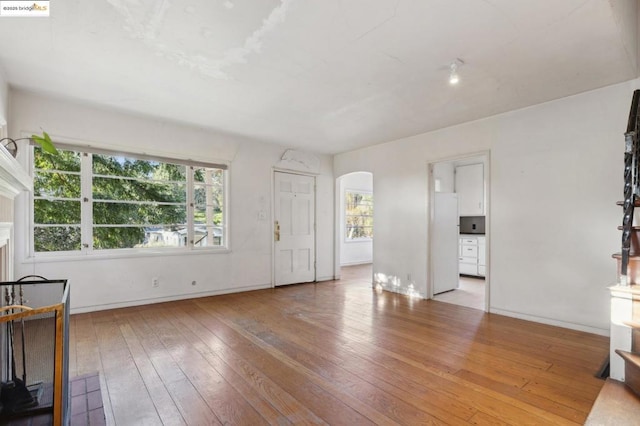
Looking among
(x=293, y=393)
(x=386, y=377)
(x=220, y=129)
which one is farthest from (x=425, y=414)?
(x=220, y=129)

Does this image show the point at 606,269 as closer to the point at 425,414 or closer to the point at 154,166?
the point at 425,414

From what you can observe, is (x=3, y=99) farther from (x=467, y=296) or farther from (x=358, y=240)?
(x=358, y=240)

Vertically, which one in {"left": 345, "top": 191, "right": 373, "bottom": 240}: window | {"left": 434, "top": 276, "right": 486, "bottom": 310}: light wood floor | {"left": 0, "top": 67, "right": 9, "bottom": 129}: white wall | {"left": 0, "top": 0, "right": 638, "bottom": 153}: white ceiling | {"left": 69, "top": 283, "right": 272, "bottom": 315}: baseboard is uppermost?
{"left": 0, "top": 0, "right": 638, "bottom": 153}: white ceiling

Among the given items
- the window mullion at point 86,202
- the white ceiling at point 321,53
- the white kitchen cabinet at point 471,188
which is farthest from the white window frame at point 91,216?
the white kitchen cabinet at point 471,188

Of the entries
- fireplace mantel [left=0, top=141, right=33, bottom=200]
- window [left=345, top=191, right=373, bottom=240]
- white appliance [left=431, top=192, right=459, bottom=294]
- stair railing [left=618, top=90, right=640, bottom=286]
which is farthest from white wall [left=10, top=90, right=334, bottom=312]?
stair railing [left=618, top=90, right=640, bottom=286]

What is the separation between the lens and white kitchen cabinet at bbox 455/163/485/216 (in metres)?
6.71

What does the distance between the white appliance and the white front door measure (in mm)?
2325

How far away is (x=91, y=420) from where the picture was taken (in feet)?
6.08

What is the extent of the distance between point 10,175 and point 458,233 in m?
5.68

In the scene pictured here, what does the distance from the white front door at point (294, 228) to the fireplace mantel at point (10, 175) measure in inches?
141

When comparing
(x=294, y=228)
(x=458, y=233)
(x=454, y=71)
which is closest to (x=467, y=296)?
(x=458, y=233)

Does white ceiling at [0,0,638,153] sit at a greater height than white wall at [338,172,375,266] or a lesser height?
greater

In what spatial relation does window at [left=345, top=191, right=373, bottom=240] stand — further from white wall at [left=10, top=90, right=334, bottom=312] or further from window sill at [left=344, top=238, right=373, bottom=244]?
white wall at [left=10, top=90, right=334, bottom=312]

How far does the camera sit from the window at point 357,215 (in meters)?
8.84
